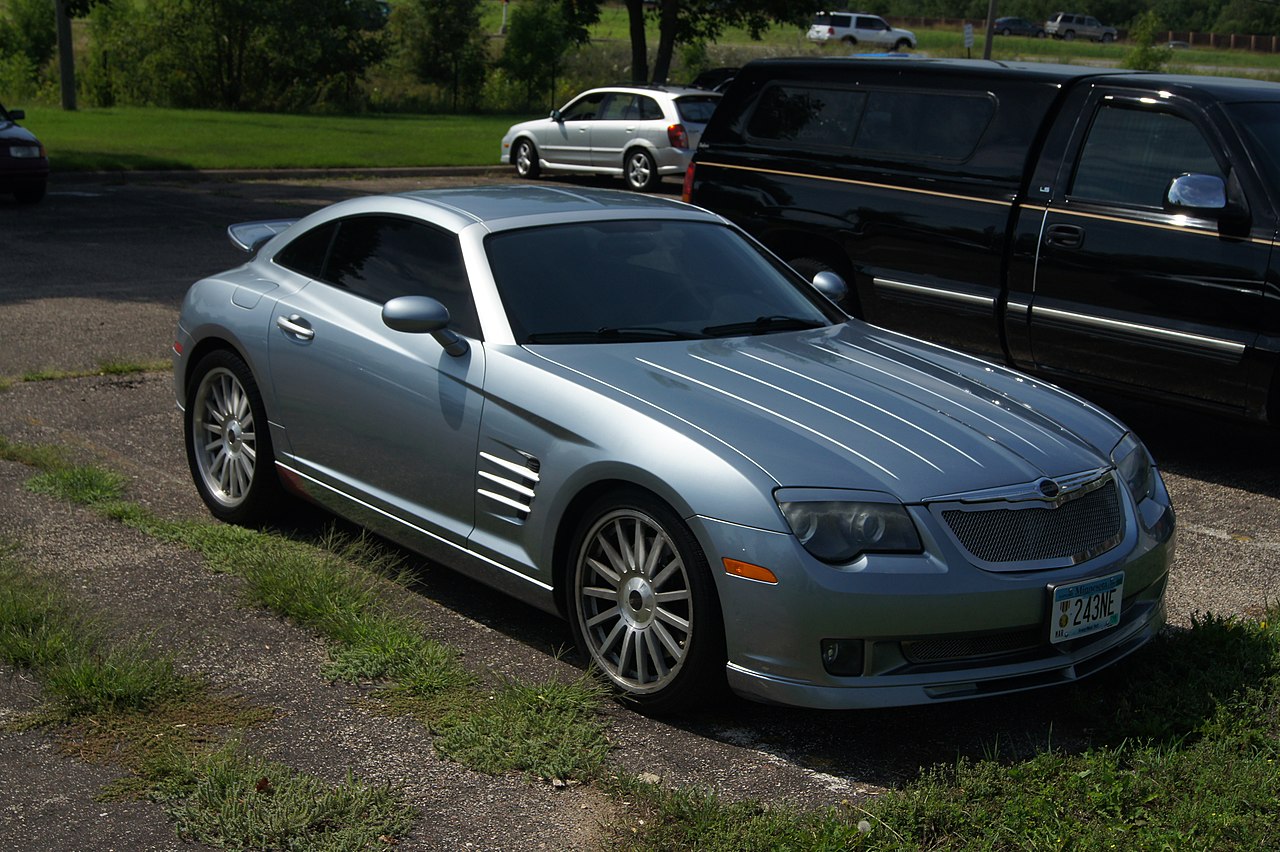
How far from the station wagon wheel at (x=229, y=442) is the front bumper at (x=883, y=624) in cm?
259

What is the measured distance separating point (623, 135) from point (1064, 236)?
1600cm

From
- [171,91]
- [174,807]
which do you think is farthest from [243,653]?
[171,91]

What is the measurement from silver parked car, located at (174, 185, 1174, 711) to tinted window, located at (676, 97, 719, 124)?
673 inches

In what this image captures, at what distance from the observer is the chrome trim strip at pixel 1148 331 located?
741cm

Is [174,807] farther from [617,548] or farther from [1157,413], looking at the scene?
[1157,413]

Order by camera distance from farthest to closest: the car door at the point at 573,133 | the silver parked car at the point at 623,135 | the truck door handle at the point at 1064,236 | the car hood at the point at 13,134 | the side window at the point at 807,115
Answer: the car door at the point at 573,133, the silver parked car at the point at 623,135, the car hood at the point at 13,134, the side window at the point at 807,115, the truck door handle at the point at 1064,236

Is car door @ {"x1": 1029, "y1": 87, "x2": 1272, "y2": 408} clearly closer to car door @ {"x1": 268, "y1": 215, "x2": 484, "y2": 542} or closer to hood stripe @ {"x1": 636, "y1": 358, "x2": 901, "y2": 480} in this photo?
hood stripe @ {"x1": 636, "y1": 358, "x2": 901, "y2": 480}

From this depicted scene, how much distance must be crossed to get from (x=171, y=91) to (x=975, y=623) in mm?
38916

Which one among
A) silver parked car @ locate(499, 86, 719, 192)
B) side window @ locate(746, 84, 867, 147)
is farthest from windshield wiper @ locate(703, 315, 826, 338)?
silver parked car @ locate(499, 86, 719, 192)

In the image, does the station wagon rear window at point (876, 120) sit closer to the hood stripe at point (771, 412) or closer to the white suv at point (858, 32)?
the hood stripe at point (771, 412)

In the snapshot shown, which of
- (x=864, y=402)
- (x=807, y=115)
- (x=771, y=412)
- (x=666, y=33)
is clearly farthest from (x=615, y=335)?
(x=666, y=33)

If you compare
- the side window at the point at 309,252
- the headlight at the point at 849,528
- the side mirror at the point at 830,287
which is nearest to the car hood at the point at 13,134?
the side window at the point at 309,252

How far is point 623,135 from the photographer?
921 inches

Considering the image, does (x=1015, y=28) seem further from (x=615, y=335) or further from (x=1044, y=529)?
(x=1044, y=529)
